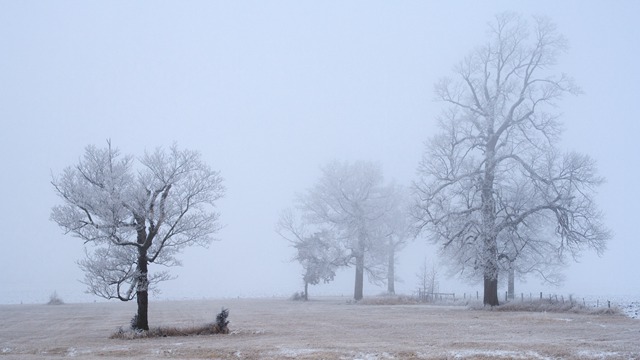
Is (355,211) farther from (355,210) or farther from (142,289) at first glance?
(142,289)

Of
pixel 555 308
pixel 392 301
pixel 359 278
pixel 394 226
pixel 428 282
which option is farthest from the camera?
pixel 428 282

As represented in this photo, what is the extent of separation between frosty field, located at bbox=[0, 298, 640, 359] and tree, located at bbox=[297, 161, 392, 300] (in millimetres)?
22115

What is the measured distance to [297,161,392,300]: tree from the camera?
58.9 metres

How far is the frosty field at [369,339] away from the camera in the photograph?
64.4ft

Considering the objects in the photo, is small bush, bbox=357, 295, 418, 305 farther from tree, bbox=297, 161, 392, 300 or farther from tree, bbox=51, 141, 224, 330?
tree, bbox=51, 141, 224, 330

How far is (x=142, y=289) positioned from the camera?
28844mm

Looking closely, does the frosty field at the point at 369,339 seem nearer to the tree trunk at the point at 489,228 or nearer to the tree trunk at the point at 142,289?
the tree trunk at the point at 142,289

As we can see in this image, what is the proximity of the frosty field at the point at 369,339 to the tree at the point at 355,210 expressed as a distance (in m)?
22.1

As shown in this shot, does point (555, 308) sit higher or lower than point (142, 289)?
lower

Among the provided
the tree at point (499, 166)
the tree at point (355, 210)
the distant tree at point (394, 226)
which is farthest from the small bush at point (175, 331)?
the distant tree at point (394, 226)

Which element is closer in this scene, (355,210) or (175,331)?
(175,331)

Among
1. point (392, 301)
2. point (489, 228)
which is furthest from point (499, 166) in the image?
point (392, 301)

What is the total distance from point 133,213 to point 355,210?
33.5 metres

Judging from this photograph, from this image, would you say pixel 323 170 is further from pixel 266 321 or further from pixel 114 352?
pixel 114 352
